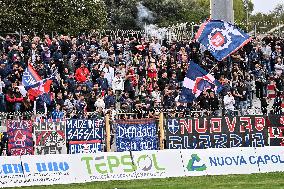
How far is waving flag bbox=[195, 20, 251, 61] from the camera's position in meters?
29.2

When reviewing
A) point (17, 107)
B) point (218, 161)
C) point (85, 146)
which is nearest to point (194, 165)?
point (218, 161)

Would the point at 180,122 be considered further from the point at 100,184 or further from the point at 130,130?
the point at 100,184

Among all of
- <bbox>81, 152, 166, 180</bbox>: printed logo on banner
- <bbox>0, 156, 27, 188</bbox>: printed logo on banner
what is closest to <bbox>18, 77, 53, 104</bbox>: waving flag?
<bbox>81, 152, 166, 180</bbox>: printed logo on banner

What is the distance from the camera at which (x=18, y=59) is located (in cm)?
3259

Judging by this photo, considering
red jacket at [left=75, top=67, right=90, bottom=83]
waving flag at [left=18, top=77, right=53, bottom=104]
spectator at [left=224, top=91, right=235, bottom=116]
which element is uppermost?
red jacket at [left=75, top=67, right=90, bottom=83]

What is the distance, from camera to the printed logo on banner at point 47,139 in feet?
94.3

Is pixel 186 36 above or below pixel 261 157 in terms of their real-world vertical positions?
above

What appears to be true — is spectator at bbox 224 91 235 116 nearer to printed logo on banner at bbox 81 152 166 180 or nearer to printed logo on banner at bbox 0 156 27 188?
printed logo on banner at bbox 81 152 166 180

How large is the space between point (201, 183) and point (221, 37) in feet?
25.1

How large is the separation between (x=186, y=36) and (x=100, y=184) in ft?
64.7

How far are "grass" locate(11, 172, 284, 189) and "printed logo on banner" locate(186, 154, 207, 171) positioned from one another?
0.57 meters

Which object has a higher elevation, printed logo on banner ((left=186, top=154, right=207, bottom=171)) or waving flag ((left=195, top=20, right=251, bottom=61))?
waving flag ((left=195, top=20, right=251, bottom=61))

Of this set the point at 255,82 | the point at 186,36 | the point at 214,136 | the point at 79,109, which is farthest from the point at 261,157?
the point at 186,36

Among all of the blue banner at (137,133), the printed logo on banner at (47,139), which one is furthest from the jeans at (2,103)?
the blue banner at (137,133)
